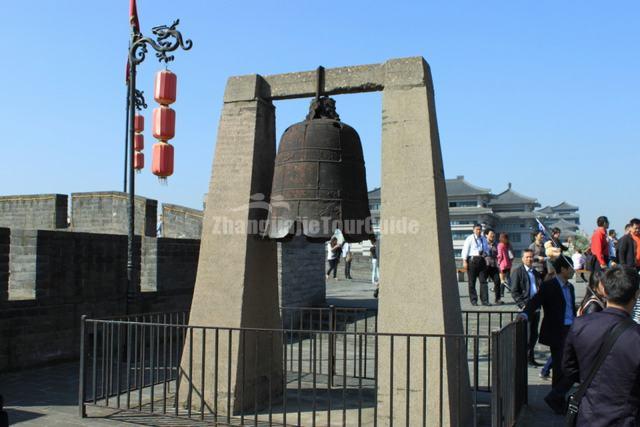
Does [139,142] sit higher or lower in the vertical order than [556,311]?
higher

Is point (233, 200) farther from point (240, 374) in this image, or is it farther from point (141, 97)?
point (141, 97)

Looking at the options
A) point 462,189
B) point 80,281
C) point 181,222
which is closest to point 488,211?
Result: point 462,189

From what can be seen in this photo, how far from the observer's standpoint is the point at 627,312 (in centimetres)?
317

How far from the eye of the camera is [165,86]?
42.7ft

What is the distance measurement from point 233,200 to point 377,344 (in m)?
2.15

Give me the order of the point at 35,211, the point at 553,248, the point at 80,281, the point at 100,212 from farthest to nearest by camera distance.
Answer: the point at 35,211
the point at 100,212
the point at 80,281
the point at 553,248

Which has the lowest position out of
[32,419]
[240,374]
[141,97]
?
[32,419]

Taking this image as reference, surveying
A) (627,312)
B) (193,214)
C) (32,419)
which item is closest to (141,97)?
(193,214)

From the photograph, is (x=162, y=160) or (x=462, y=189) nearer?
(x=162, y=160)

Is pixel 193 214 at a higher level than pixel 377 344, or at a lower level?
higher

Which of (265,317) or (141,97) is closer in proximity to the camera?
(265,317)

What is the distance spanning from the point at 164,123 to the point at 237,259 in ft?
25.8

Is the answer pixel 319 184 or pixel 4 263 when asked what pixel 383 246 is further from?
pixel 4 263

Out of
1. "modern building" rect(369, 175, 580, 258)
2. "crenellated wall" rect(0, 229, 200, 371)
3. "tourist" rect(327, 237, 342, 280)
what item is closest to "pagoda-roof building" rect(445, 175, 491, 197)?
"modern building" rect(369, 175, 580, 258)
